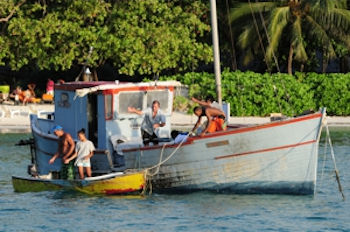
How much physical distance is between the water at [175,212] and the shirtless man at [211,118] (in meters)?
1.60

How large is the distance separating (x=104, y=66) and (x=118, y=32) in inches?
316

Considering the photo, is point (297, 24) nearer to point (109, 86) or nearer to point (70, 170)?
point (109, 86)

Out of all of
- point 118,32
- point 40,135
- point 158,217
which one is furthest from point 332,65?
point 158,217

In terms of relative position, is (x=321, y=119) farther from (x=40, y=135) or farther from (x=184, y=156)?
(x=40, y=135)

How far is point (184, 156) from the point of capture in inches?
1139

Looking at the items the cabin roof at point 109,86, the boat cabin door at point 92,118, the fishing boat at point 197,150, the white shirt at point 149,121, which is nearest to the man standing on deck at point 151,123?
the white shirt at point 149,121

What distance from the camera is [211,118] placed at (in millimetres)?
29031

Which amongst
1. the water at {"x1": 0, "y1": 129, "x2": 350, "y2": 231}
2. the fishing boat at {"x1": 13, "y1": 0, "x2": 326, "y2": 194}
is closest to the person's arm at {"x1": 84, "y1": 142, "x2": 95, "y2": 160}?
the fishing boat at {"x1": 13, "y1": 0, "x2": 326, "y2": 194}

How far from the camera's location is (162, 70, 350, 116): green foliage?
5209cm

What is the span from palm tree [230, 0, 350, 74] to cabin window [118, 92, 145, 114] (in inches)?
842

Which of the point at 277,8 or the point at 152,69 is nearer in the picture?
the point at 277,8

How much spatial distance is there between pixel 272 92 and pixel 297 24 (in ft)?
11.1

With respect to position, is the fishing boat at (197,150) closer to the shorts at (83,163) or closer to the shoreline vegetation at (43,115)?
the shorts at (83,163)

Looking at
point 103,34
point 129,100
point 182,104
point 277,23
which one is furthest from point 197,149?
point 103,34
